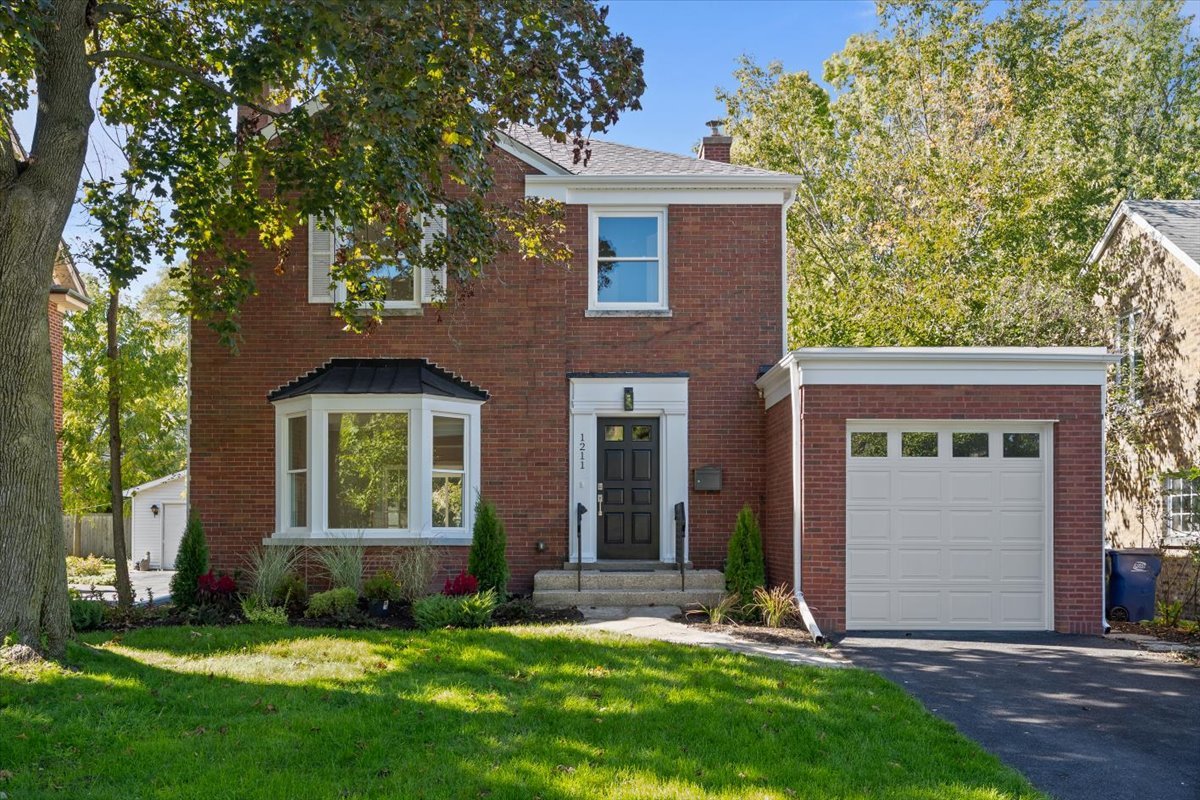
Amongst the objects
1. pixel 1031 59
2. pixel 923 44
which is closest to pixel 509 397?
pixel 923 44

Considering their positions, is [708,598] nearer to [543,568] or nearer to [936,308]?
[543,568]

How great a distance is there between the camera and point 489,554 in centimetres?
1237

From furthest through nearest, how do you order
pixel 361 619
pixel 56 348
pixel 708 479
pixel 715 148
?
pixel 56 348 < pixel 715 148 < pixel 708 479 < pixel 361 619

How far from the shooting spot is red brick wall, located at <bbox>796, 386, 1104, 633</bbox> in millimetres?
11422

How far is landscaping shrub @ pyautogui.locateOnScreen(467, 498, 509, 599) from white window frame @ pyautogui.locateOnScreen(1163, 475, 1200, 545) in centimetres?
1035

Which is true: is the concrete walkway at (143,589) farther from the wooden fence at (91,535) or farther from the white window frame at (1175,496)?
the white window frame at (1175,496)

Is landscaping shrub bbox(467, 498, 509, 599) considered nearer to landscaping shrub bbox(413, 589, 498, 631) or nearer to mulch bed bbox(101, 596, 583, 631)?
mulch bed bbox(101, 596, 583, 631)

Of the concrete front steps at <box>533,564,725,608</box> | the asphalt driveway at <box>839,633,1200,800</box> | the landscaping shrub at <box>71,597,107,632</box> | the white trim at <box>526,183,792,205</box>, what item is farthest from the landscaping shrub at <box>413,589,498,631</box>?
the white trim at <box>526,183,792,205</box>

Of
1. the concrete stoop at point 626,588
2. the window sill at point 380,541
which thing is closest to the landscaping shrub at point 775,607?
the concrete stoop at point 626,588

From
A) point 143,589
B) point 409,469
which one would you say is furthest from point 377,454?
point 143,589

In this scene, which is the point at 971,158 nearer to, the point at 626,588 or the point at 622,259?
the point at 622,259

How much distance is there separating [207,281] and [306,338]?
2029 mm

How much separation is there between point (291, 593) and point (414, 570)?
1515mm

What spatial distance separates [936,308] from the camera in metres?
19.0
